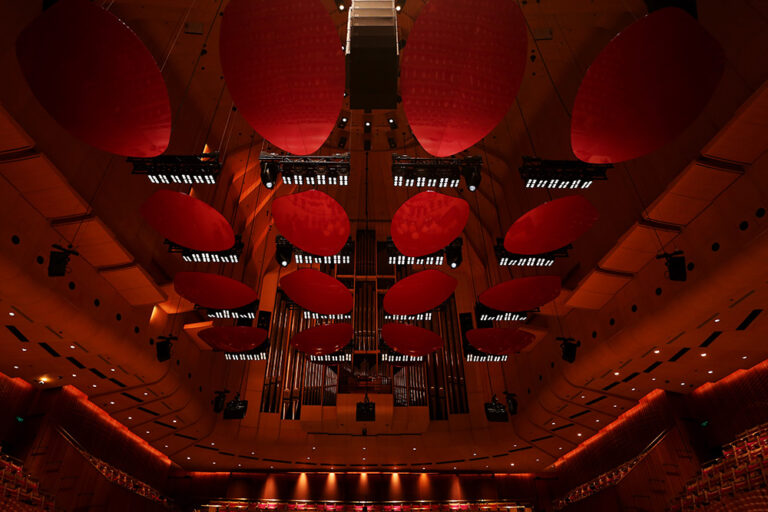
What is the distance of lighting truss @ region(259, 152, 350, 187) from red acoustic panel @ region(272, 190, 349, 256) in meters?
1.18

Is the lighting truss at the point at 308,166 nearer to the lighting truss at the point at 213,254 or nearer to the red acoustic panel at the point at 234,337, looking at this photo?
the lighting truss at the point at 213,254

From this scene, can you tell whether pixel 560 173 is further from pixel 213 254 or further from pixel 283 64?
pixel 213 254

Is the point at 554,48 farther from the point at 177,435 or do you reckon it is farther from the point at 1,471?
the point at 177,435

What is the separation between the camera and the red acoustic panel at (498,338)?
8.60 meters

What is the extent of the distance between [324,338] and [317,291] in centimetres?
141

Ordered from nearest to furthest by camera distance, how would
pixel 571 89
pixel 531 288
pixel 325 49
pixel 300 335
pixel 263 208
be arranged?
pixel 325 49 < pixel 531 288 < pixel 300 335 < pixel 571 89 < pixel 263 208

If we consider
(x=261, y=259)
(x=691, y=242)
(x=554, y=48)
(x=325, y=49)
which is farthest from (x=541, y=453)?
(x=325, y=49)

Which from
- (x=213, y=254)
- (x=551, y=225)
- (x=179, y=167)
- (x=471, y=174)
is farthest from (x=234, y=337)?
(x=551, y=225)

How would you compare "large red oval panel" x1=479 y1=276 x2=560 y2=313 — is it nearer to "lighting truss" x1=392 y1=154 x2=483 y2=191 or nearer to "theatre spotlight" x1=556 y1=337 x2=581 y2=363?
"lighting truss" x1=392 y1=154 x2=483 y2=191

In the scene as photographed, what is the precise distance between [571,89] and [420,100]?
6549mm

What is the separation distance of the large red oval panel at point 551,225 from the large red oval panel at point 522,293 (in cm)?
73

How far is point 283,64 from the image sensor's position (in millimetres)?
3801

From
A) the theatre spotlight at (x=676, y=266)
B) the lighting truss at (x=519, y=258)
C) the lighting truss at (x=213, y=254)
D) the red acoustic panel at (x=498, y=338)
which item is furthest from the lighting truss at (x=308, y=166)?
the theatre spotlight at (x=676, y=266)

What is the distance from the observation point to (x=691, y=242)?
26.3 ft
